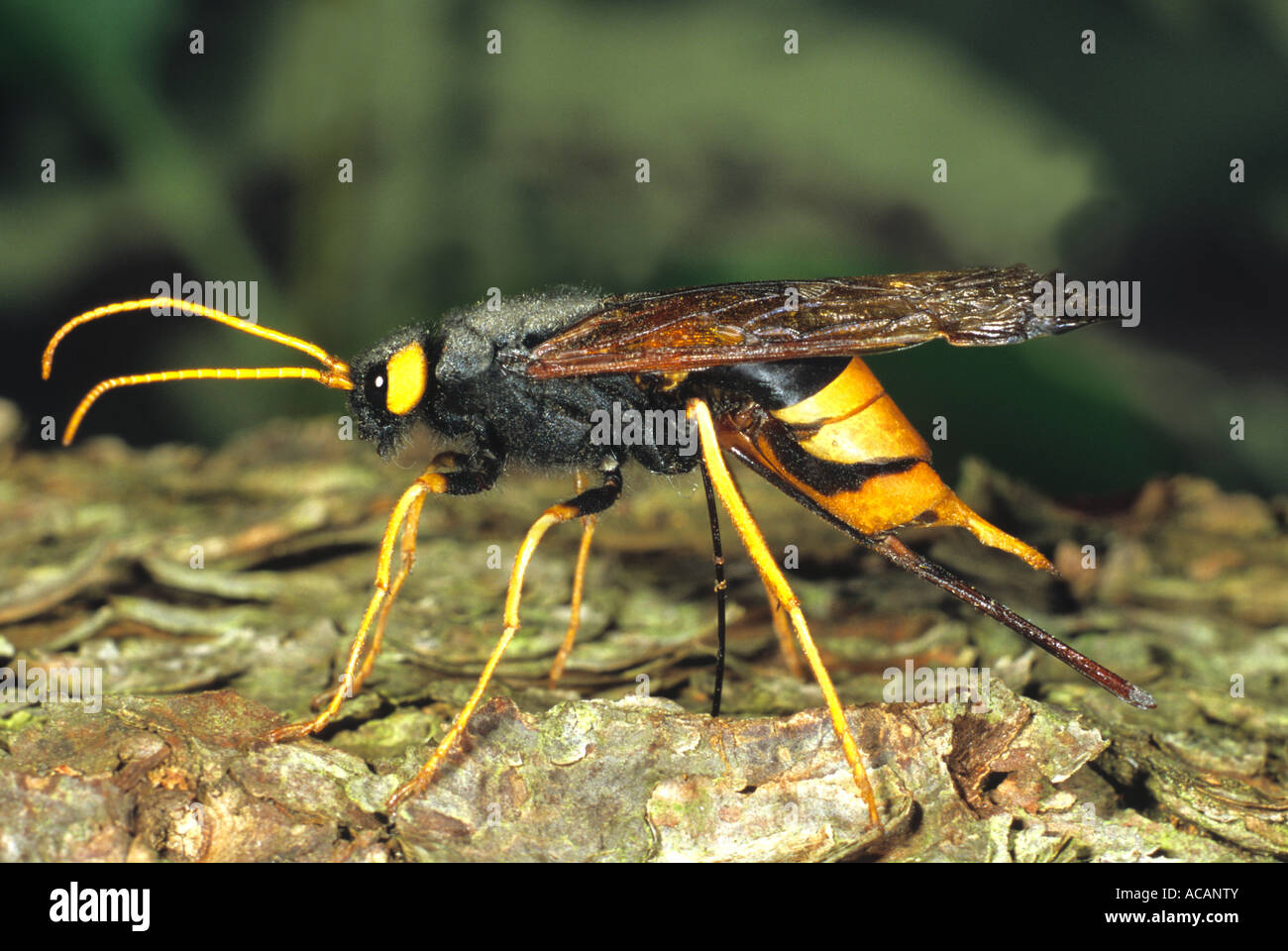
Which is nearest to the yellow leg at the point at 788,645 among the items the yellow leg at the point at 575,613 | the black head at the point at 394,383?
the yellow leg at the point at 575,613

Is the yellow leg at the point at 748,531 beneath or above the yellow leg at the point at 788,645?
above

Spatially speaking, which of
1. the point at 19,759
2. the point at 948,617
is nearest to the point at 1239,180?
the point at 948,617

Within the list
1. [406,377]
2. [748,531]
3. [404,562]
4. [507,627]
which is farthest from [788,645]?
[406,377]

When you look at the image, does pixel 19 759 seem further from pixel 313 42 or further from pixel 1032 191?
pixel 1032 191

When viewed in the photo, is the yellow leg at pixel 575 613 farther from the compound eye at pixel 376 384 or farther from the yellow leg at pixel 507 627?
the compound eye at pixel 376 384

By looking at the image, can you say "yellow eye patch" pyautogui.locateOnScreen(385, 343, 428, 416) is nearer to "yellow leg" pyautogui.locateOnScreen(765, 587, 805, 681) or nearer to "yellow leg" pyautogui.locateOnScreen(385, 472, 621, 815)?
"yellow leg" pyautogui.locateOnScreen(385, 472, 621, 815)

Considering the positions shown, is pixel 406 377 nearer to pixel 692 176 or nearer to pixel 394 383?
pixel 394 383
